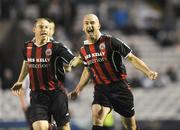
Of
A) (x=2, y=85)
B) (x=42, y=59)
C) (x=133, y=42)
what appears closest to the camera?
(x=42, y=59)

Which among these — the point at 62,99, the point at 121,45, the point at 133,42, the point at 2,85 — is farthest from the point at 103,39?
the point at 133,42

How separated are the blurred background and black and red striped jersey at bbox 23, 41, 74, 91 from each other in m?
6.13

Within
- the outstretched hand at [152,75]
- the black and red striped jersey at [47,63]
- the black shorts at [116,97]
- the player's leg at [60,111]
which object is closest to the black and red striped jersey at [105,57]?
the black shorts at [116,97]

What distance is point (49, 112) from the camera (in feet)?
A: 39.2

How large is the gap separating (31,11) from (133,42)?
3292 millimetres

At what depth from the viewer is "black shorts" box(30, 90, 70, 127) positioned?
11844 millimetres

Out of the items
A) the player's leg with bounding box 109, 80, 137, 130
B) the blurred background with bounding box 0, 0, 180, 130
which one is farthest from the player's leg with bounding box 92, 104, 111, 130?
the blurred background with bounding box 0, 0, 180, 130

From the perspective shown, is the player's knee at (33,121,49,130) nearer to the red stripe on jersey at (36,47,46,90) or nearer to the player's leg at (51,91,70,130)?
the player's leg at (51,91,70,130)

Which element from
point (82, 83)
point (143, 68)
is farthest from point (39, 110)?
point (143, 68)

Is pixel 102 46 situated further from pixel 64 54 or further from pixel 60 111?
pixel 60 111

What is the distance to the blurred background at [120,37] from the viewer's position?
19672 millimetres

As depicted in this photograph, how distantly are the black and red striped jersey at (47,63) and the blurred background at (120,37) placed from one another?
6.13 meters

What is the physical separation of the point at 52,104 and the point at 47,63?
0.62 meters

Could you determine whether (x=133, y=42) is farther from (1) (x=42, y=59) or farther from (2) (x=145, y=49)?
(1) (x=42, y=59)
